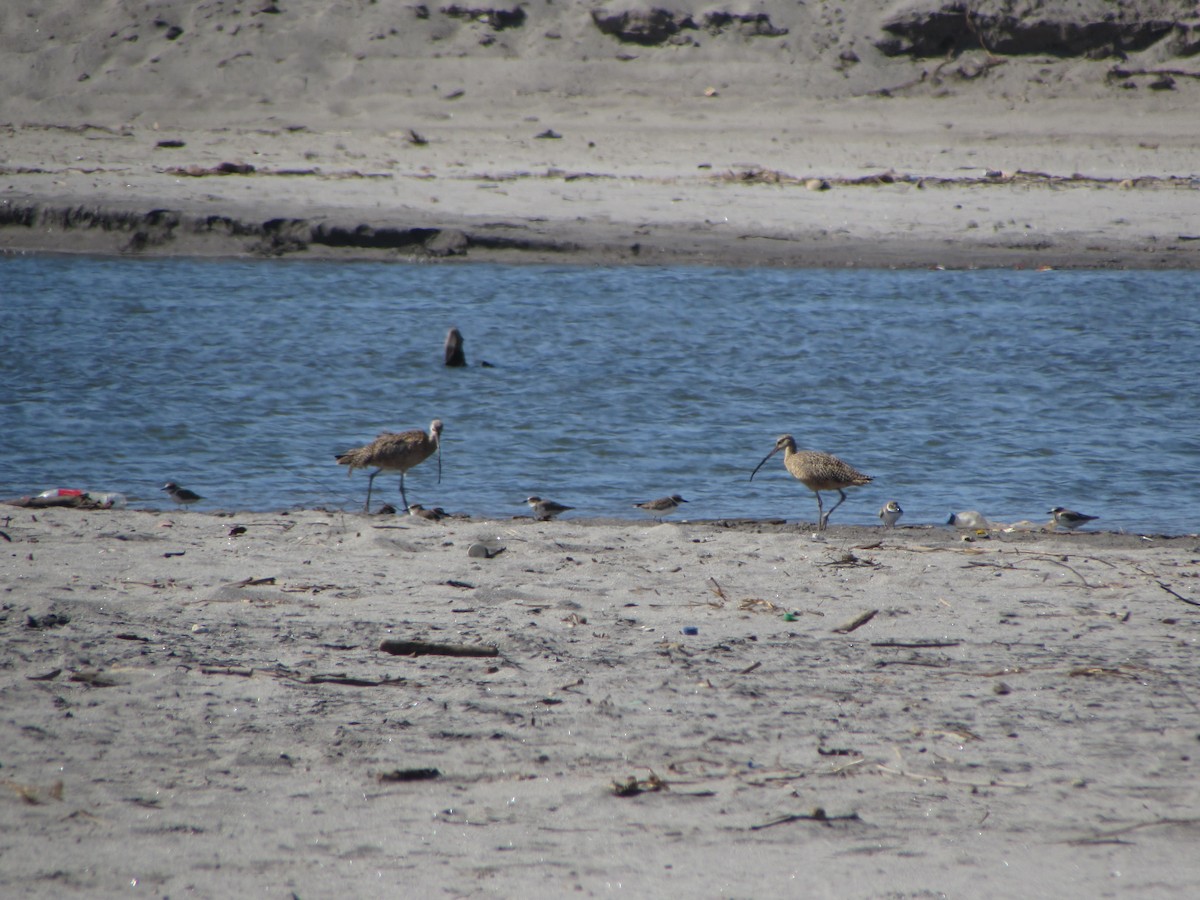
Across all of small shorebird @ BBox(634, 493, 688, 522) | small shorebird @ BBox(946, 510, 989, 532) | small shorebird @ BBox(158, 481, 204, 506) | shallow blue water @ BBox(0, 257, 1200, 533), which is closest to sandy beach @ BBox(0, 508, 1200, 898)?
small shorebird @ BBox(946, 510, 989, 532)

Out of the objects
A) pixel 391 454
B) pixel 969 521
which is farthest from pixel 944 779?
pixel 391 454

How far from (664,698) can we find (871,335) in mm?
10663

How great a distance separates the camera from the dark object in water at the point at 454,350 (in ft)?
44.8

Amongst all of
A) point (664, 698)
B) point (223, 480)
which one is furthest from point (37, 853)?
point (223, 480)

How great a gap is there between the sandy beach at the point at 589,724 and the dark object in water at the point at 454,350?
282 inches

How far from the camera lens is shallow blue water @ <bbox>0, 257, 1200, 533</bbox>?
31.7 ft

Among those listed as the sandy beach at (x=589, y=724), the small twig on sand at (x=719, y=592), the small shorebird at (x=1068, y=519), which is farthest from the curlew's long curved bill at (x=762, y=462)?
the small twig on sand at (x=719, y=592)

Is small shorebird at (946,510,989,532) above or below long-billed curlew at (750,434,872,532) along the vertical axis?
below

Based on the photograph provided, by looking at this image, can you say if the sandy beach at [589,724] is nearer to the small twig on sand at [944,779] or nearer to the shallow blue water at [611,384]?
the small twig on sand at [944,779]

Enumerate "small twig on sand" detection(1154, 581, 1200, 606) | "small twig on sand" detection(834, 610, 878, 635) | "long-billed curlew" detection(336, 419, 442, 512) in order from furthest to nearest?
"long-billed curlew" detection(336, 419, 442, 512), "small twig on sand" detection(1154, 581, 1200, 606), "small twig on sand" detection(834, 610, 878, 635)

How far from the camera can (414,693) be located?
466cm

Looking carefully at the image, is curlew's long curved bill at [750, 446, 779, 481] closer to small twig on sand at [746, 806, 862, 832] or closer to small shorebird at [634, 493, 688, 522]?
small shorebird at [634, 493, 688, 522]

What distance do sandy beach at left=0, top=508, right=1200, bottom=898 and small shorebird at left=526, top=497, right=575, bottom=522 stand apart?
1.79 m

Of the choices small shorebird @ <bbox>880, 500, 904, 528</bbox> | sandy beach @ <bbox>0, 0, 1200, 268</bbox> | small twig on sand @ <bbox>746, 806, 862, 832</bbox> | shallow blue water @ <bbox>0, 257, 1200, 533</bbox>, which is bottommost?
shallow blue water @ <bbox>0, 257, 1200, 533</bbox>
